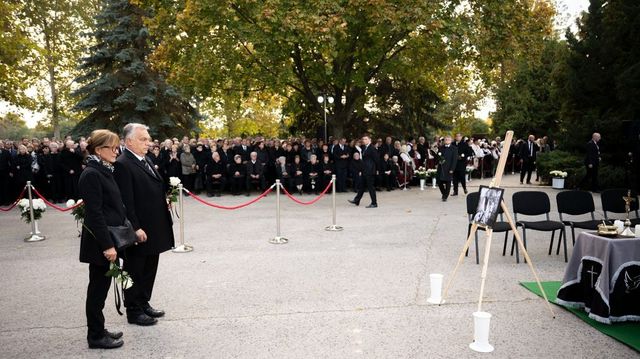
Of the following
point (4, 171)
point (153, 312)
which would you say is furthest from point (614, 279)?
point (4, 171)

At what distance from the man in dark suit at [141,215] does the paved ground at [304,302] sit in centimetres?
38

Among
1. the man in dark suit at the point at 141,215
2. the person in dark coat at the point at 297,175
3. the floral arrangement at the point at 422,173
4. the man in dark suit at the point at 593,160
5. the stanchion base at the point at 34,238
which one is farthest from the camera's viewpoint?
the floral arrangement at the point at 422,173

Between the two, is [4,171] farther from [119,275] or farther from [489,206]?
[489,206]

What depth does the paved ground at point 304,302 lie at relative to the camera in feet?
Answer: 15.0

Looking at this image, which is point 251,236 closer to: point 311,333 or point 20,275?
point 20,275

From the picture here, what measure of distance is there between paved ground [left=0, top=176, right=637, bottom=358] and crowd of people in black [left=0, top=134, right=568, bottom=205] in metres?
6.26

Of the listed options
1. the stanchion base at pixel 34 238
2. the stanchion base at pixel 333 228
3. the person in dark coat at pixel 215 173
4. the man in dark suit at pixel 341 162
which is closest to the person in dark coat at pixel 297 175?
the man in dark suit at pixel 341 162

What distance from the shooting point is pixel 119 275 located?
4.55 m

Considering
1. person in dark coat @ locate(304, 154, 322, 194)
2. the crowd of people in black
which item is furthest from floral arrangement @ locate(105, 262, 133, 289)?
person in dark coat @ locate(304, 154, 322, 194)

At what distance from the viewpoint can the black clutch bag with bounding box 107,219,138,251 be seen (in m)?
4.49

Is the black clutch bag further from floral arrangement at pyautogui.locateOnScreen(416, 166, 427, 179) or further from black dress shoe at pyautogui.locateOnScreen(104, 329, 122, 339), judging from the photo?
floral arrangement at pyautogui.locateOnScreen(416, 166, 427, 179)

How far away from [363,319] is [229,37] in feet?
49.5

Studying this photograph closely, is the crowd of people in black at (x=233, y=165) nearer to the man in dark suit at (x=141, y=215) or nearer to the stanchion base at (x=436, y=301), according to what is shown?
the stanchion base at (x=436, y=301)

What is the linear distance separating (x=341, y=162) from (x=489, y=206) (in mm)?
12340
